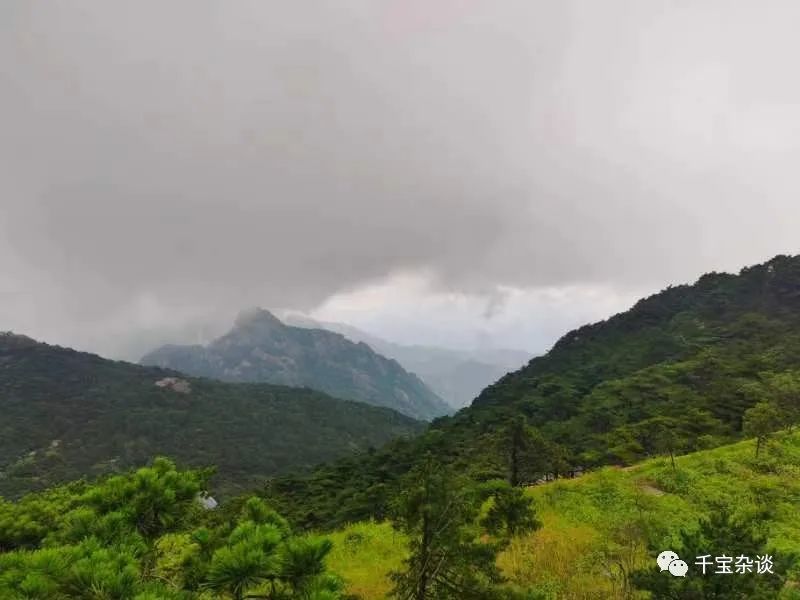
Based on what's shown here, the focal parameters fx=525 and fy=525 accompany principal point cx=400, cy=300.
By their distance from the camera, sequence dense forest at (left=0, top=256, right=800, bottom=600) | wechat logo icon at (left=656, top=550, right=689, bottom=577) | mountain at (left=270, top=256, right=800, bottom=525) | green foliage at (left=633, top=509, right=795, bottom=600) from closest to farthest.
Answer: dense forest at (left=0, top=256, right=800, bottom=600) < green foliage at (left=633, top=509, right=795, bottom=600) < wechat logo icon at (left=656, top=550, right=689, bottom=577) < mountain at (left=270, top=256, right=800, bottom=525)

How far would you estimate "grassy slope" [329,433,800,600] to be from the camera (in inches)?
603

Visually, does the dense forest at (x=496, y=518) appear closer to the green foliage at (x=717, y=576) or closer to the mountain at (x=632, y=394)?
the green foliage at (x=717, y=576)

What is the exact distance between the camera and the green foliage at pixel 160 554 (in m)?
4.21

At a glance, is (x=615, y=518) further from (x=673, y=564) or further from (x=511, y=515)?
(x=673, y=564)

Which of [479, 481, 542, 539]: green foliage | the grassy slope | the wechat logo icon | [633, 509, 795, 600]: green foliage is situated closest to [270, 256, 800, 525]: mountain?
the grassy slope

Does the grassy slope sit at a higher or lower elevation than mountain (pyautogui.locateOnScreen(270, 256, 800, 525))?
lower

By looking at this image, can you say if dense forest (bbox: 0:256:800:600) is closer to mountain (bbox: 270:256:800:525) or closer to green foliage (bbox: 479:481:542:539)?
green foliage (bbox: 479:481:542:539)

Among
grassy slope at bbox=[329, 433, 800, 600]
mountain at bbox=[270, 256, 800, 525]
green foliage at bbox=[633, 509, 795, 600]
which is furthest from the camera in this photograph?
mountain at bbox=[270, 256, 800, 525]

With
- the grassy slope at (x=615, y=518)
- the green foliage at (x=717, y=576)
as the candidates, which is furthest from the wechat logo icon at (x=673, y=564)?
the grassy slope at (x=615, y=518)

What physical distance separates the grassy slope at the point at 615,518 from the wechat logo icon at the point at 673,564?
4591mm

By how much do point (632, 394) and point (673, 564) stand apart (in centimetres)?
6342

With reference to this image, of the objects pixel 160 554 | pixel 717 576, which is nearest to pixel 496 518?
pixel 717 576

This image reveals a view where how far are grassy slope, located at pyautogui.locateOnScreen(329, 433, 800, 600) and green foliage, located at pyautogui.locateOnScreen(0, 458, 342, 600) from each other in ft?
33.9

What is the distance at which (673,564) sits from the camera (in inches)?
319
